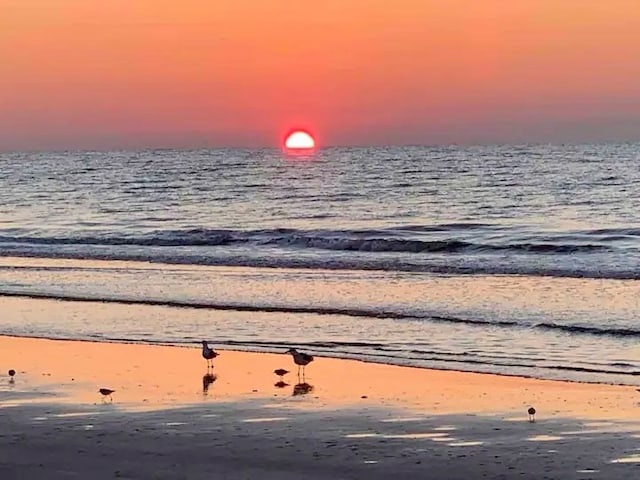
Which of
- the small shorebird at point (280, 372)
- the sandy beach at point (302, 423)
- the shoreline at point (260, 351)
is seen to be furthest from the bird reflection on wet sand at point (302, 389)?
the shoreline at point (260, 351)

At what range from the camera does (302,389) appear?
43.8ft

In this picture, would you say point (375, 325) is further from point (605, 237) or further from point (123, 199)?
point (123, 199)

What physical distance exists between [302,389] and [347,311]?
7.50m

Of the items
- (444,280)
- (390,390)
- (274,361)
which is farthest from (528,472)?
(444,280)

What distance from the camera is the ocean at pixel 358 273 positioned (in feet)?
57.1

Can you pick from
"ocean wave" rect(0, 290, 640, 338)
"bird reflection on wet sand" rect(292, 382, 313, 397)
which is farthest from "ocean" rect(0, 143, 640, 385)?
"bird reflection on wet sand" rect(292, 382, 313, 397)

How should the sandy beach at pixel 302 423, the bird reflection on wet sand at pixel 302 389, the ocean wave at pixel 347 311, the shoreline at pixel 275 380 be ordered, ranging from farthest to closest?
the ocean wave at pixel 347 311, the bird reflection on wet sand at pixel 302 389, the shoreline at pixel 275 380, the sandy beach at pixel 302 423

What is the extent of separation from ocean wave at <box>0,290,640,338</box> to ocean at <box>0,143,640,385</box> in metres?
0.05

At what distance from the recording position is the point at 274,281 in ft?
84.9

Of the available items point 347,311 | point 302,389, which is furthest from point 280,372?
point 347,311

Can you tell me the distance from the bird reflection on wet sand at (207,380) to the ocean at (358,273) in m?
2.51

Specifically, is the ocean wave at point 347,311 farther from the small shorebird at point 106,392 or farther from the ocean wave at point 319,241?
the ocean wave at point 319,241

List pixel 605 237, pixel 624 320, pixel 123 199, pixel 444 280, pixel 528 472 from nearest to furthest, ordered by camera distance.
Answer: pixel 528 472 < pixel 624 320 < pixel 444 280 < pixel 605 237 < pixel 123 199

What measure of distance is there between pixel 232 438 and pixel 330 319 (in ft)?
30.4
